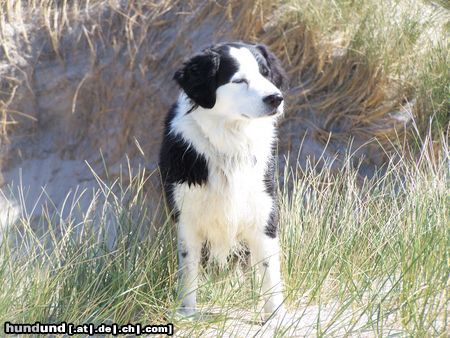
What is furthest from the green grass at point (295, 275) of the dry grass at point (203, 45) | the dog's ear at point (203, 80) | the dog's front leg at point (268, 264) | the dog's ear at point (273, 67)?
the dry grass at point (203, 45)

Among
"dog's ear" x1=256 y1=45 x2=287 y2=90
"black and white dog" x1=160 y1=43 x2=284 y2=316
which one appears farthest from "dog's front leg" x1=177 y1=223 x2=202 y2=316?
"dog's ear" x1=256 y1=45 x2=287 y2=90

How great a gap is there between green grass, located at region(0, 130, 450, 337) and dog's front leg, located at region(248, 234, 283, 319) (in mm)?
68

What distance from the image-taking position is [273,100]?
371 centimetres

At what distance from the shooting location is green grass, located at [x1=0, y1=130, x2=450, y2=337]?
3426mm

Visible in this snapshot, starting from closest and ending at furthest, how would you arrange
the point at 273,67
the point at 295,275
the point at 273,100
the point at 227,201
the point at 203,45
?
1. the point at 273,100
2. the point at 227,201
3. the point at 273,67
4. the point at 295,275
5. the point at 203,45

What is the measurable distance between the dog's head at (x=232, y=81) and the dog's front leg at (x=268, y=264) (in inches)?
26.1

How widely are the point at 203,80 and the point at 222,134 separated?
11.3 inches

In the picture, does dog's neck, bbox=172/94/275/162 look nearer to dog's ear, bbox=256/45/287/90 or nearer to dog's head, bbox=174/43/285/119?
dog's head, bbox=174/43/285/119

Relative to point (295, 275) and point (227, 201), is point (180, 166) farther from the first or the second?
point (295, 275)

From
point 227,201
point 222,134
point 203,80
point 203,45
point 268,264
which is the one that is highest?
point 203,80

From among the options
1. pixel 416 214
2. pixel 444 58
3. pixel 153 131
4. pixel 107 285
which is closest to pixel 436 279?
pixel 416 214

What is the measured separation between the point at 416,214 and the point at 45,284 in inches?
73.4

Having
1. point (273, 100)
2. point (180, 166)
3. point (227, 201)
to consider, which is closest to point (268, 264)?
point (227, 201)

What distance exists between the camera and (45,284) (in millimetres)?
3797
